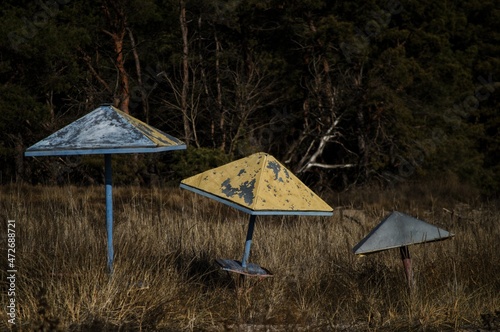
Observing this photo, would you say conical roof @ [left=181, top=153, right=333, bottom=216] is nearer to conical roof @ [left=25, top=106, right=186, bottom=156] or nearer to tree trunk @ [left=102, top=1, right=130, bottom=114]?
conical roof @ [left=25, top=106, right=186, bottom=156]

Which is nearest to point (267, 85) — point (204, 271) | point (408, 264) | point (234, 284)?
point (204, 271)

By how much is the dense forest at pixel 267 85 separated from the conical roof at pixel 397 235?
1586 cm

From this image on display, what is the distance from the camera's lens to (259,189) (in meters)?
6.70

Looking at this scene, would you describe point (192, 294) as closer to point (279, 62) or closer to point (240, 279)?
point (240, 279)

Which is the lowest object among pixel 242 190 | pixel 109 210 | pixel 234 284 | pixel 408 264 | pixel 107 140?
pixel 234 284

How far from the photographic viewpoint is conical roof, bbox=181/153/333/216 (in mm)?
6629

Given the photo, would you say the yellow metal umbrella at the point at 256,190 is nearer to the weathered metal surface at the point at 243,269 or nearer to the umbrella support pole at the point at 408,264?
the weathered metal surface at the point at 243,269

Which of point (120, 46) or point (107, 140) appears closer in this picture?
point (107, 140)

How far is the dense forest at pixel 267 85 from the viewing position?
24.1m

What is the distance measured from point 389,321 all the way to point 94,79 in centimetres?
2118

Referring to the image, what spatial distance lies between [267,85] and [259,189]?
2092cm

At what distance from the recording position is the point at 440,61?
95.4 ft

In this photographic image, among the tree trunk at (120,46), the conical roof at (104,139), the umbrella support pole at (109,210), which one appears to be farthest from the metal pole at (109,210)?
the tree trunk at (120,46)

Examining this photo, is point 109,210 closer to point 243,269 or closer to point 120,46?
point 243,269
